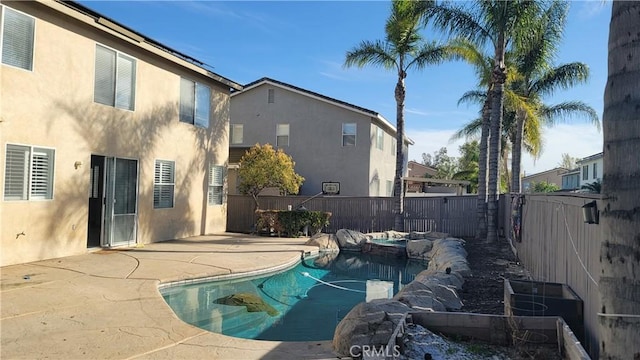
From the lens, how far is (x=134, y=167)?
11.9m

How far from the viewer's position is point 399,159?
712 inches

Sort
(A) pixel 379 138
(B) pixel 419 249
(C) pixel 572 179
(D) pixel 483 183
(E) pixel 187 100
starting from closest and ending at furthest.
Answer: (E) pixel 187 100
(B) pixel 419 249
(D) pixel 483 183
(A) pixel 379 138
(C) pixel 572 179

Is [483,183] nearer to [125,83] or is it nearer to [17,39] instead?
[125,83]

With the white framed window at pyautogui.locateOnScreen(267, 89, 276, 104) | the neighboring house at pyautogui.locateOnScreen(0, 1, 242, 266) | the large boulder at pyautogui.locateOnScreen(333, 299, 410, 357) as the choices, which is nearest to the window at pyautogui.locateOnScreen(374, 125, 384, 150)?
the white framed window at pyautogui.locateOnScreen(267, 89, 276, 104)

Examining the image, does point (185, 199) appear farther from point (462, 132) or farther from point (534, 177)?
point (534, 177)

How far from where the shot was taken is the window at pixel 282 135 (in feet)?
73.4

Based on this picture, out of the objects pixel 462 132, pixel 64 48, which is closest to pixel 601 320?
pixel 64 48

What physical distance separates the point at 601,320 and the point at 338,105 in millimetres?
19658

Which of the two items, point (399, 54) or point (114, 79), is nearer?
point (114, 79)

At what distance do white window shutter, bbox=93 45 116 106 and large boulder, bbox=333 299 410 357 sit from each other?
8627mm

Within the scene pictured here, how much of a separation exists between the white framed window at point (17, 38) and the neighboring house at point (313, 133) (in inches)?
486

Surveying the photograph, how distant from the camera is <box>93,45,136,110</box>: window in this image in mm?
10594

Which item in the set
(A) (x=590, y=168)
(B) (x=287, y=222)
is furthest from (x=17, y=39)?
(A) (x=590, y=168)

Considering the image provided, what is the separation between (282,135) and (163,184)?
999cm
